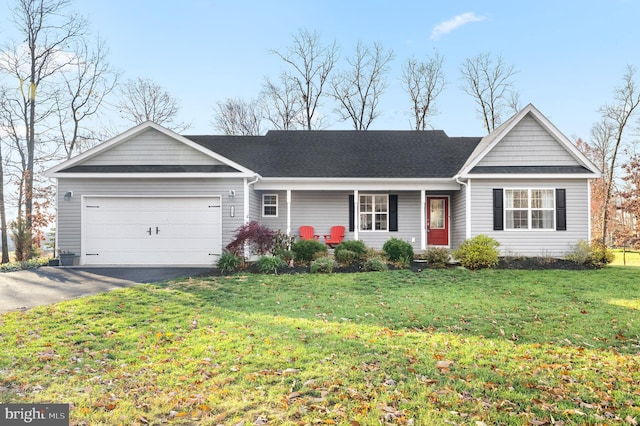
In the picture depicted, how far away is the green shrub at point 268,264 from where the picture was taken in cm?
1188

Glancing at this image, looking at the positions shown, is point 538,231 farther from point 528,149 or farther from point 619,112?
point 619,112

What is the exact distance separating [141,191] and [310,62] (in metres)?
19.1

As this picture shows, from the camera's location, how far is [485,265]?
42.5 feet

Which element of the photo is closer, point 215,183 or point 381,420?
point 381,420

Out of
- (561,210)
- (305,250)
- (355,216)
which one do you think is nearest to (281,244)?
(305,250)

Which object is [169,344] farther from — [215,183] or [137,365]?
[215,183]

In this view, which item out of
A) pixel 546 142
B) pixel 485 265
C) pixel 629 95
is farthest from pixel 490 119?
pixel 485 265

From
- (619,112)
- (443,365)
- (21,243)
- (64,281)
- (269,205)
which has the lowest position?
(443,365)

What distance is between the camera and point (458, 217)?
15883 millimetres

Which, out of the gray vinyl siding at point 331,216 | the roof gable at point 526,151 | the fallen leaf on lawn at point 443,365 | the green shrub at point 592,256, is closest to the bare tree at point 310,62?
the gray vinyl siding at point 331,216

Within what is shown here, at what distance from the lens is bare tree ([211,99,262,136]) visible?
3183 cm

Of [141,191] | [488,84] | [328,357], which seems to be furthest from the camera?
[488,84]

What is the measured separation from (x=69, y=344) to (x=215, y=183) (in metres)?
8.83

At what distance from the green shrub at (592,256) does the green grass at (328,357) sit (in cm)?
454
